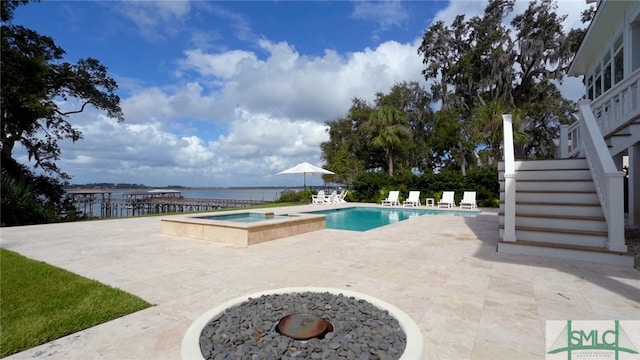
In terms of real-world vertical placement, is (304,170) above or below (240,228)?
above

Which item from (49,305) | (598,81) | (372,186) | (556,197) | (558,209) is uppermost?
(598,81)

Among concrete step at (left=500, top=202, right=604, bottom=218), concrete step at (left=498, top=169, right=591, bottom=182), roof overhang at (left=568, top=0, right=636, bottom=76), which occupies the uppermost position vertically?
roof overhang at (left=568, top=0, right=636, bottom=76)

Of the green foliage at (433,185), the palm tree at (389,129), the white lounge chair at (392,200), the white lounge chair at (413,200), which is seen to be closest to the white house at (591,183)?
the green foliage at (433,185)

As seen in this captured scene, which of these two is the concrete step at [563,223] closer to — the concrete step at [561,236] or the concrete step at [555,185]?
the concrete step at [561,236]

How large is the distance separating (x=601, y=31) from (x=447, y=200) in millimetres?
8956

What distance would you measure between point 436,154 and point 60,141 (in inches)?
996

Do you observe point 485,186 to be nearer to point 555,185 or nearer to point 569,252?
point 555,185

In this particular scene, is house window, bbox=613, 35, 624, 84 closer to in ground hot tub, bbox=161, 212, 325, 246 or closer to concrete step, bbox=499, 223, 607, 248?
concrete step, bbox=499, 223, 607, 248

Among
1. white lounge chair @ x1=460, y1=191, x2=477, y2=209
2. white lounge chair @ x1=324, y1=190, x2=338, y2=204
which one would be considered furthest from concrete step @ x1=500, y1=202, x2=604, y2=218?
white lounge chair @ x1=324, y1=190, x2=338, y2=204

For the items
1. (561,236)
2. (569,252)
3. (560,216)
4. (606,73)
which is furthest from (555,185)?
(606,73)

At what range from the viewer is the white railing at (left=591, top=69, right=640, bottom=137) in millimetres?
5973

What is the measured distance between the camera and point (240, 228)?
664 cm

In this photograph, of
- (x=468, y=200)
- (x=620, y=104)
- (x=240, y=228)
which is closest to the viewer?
(x=620, y=104)

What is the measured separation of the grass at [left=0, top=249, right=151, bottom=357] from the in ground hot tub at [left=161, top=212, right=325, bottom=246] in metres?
2.88
